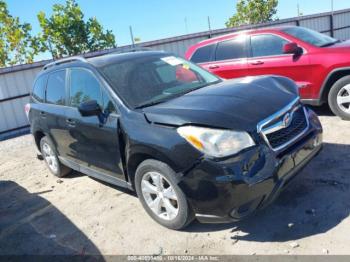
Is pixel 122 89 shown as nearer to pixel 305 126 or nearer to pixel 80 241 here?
pixel 80 241

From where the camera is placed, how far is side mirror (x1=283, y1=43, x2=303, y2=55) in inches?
252

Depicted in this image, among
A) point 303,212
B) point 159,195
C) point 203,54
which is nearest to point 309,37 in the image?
point 203,54

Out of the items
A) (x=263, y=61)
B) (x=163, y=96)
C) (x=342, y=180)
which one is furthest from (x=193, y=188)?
(x=263, y=61)

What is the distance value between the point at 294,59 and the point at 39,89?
14.4ft

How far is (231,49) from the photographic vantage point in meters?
7.54

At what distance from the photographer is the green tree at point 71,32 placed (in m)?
17.4

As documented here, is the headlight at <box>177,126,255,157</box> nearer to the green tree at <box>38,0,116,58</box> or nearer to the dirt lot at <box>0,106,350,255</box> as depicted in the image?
the dirt lot at <box>0,106,350,255</box>

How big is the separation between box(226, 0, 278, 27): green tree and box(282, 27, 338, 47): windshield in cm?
2073

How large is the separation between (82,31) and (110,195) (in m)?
14.4

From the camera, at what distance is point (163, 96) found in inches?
157

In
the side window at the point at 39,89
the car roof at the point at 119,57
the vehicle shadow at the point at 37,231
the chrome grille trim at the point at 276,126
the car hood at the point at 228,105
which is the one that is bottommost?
the vehicle shadow at the point at 37,231

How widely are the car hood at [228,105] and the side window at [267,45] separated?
3000mm

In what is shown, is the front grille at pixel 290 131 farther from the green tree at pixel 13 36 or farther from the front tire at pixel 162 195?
the green tree at pixel 13 36

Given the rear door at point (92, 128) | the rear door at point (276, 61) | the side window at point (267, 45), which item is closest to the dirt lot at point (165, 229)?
the rear door at point (92, 128)
